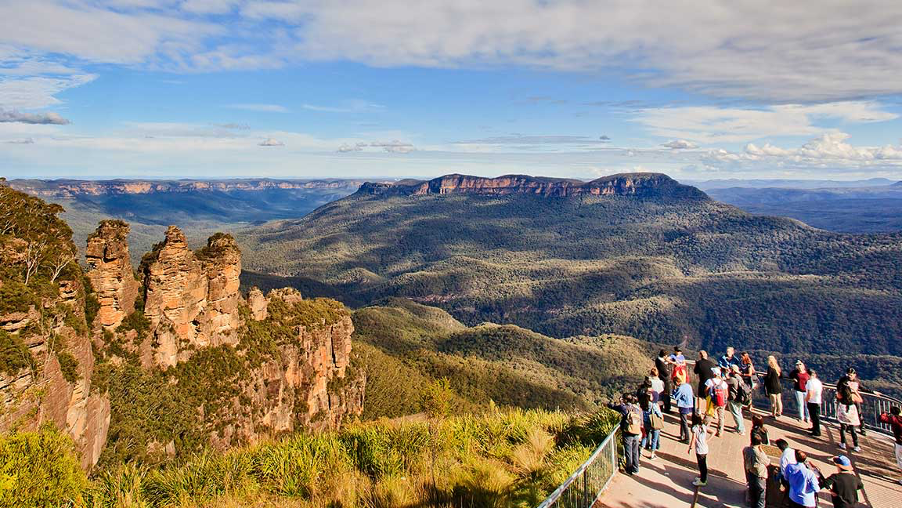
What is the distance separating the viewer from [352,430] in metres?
14.6

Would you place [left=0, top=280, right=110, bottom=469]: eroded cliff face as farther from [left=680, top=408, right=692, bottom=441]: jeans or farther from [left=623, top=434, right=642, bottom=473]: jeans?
[left=680, top=408, right=692, bottom=441]: jeans

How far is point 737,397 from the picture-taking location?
16906 millimetres

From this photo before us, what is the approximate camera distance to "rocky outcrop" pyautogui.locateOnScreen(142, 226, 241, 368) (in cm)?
3384

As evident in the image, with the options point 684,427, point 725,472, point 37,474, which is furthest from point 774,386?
point 37,474

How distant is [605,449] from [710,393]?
6.28 m

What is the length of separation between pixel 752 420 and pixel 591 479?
6.82m

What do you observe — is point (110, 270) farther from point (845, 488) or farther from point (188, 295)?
point (845, 488)

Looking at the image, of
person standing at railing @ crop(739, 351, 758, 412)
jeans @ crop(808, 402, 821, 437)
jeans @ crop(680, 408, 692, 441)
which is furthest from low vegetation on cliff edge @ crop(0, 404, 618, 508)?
jeans @ crop(808, 402, 821, 437)

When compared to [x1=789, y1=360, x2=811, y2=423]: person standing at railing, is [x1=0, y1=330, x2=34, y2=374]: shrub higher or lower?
higher

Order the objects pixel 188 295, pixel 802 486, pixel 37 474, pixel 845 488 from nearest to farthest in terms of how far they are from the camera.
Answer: pixel 37 474
pixel 802 486
pixel 845 488
pixel 188 295

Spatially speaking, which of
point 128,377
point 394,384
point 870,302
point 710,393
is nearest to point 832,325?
point 870,302

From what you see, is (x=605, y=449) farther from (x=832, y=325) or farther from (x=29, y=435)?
(x=832, y=325)

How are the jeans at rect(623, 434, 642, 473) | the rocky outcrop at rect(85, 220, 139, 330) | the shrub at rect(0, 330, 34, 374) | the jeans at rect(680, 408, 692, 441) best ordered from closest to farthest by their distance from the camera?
the jeans at rect(623, 434, 642, 473) < the shrub at rect(0, 330, 34, 374) < the jeans at rect(680, 408, 692, 441) < the rocky outcrop at rect(85, 220, 139, 330)

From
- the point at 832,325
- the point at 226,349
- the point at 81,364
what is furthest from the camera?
the point at 832,325
